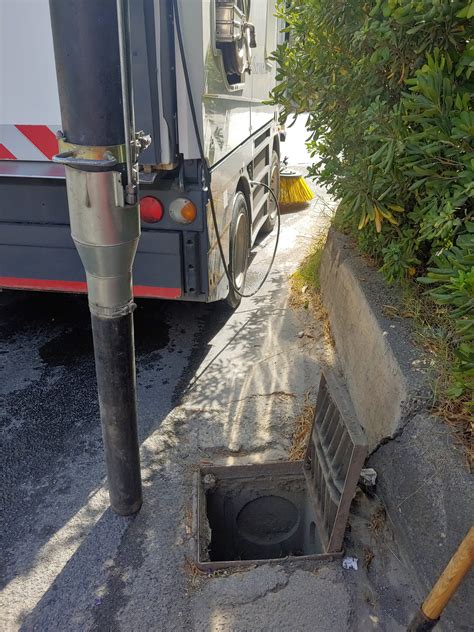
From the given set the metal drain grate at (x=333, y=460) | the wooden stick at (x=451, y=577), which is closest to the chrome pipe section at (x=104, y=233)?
the metal drain grate at (x=333, y=460)

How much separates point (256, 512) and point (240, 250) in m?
2.35

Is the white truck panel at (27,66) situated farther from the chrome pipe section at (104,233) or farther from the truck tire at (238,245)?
the truck tire at (238,245)

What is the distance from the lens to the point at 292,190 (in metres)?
7.42

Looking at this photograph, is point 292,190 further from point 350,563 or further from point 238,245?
point 350,563

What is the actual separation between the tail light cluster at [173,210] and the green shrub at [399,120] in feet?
2.98

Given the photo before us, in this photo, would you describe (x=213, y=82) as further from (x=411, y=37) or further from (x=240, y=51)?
(x=411, y=37)

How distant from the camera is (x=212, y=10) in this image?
288 cm

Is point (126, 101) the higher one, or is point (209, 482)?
point (126, 101)

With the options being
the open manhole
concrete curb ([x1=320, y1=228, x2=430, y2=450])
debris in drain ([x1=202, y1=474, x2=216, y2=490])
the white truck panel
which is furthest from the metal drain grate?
the white truck panel

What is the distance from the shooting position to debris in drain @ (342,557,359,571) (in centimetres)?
224

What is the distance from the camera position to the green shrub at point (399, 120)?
2082mm

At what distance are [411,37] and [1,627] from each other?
2992 mm

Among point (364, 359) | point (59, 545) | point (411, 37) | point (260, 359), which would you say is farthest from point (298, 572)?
point (411, 37)

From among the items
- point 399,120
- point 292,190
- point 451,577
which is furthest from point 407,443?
point 292,190
